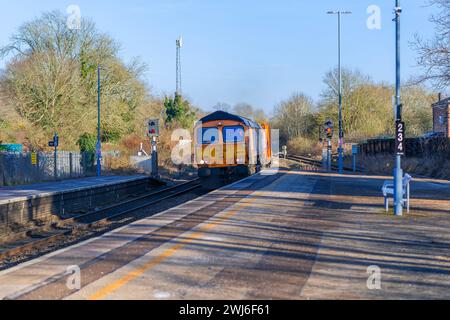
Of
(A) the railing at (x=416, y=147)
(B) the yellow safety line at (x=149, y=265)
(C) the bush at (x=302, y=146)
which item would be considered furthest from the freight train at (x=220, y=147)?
(C) the bush at (x=302, y=146)

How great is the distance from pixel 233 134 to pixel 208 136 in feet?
4.26

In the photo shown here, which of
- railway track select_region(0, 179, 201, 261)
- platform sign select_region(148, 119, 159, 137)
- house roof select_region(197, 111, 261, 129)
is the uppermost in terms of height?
house roof select_region(197, 111, 261, 129)

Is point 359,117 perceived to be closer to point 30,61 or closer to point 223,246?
point 30,61

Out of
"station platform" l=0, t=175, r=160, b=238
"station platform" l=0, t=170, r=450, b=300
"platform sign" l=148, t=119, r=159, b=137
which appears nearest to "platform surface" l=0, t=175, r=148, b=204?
"station platform" l=0, t=175, r=160, b=238

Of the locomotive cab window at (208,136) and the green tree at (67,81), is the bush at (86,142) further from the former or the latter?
the locomotive cab window at (208,136)

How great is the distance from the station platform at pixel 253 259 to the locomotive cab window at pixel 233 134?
12173mm

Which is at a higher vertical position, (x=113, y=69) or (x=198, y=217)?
(x=113, y=69)

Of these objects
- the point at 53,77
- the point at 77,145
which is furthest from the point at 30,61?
the point at 77,145

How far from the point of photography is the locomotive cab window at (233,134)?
27.4 metres

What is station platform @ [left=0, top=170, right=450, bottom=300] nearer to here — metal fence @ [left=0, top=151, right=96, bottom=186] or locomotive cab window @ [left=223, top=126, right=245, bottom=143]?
locomotive cab window @ [left=223, top=126, right=245, bottom=143]

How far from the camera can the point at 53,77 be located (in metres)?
41.5

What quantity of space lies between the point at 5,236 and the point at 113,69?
3329 centimetres

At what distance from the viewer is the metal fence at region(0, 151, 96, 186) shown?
29422 millimetres

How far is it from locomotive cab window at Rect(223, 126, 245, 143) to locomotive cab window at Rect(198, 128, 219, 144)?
46 cm
